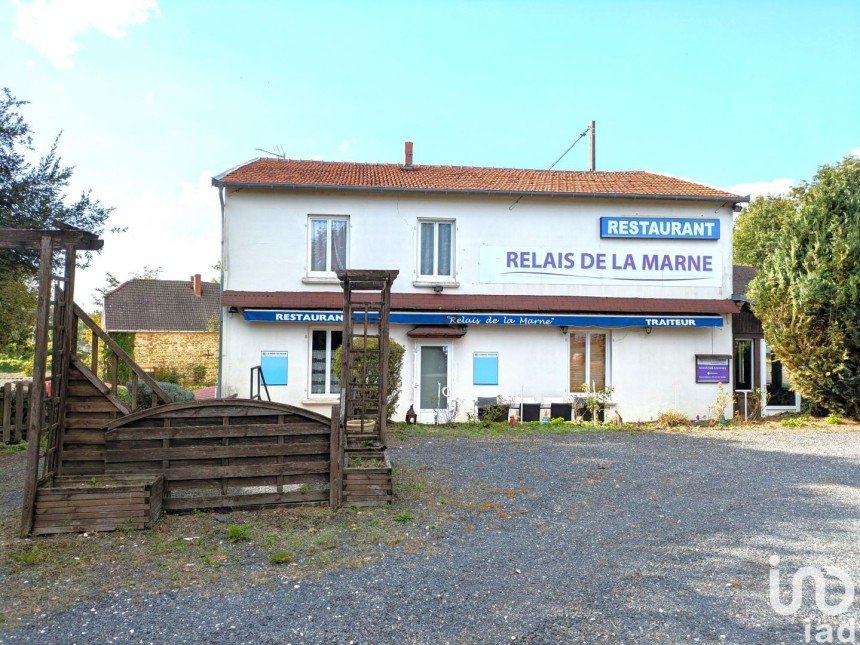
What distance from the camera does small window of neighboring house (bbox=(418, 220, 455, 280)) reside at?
15.4 m

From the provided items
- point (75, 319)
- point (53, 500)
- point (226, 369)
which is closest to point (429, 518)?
point (53, 500)

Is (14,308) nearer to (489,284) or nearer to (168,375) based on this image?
(489,284)

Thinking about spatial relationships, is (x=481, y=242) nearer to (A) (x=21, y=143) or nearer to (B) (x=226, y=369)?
(B) (x=226, y=369)

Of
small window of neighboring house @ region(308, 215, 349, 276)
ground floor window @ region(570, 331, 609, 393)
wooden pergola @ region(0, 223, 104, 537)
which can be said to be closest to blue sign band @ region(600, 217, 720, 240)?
ground floor window @ region(570, 331, 609, 393)

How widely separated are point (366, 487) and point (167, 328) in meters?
31.6

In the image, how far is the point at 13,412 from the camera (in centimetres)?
1198

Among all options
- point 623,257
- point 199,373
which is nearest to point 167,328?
point 199,373

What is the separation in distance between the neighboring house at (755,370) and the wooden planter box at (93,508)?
15624mm

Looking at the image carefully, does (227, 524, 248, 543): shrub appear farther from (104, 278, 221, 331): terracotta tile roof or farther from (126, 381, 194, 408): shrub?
(104, 278, 221, 331): terracotta tile roof

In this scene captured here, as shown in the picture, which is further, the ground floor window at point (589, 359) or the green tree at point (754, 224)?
the green tree at point (754, 224)

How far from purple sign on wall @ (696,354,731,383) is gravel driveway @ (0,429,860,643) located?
725 centimetres

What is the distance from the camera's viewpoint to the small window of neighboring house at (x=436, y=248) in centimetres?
1535

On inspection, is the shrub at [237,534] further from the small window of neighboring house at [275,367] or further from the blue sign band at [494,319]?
the small window of neighboring house at [275,367]

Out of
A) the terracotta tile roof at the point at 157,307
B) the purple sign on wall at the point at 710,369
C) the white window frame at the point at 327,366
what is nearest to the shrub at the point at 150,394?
the white window frame at the point at 327,366
